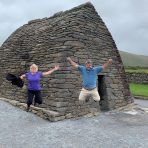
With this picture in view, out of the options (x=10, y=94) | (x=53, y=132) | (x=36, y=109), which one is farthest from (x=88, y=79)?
(x=10, y=94)

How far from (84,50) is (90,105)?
2.51 meters

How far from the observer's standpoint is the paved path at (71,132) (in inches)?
364

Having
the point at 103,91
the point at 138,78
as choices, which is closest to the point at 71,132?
the point at 103,91

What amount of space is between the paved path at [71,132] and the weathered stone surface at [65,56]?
0.78m

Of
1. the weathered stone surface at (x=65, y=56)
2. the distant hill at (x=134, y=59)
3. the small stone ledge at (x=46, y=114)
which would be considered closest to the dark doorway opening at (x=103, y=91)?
the weathered stone surface at (x=65, y=56)

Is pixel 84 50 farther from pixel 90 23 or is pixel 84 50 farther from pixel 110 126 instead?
pixel 110 126

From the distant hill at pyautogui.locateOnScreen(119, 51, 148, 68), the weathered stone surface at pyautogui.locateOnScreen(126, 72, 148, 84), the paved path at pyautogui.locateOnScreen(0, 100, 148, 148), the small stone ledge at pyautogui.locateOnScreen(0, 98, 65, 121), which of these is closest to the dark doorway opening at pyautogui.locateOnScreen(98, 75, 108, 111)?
the paved path at pyautogui.locateOnScreen(0, 100, 148, 148)

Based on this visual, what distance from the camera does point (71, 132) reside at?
10.4 m

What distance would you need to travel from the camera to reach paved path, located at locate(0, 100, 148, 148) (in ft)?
30.4

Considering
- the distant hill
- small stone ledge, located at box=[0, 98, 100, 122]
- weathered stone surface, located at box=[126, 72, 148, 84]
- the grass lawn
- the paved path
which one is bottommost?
the paved path

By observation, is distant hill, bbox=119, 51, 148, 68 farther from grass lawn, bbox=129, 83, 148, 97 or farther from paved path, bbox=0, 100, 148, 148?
paved path, bbox=0, 100, 148, 148

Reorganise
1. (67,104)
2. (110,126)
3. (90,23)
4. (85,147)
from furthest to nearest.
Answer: (90,23) → (67,104) → (110,126) → (85,147)

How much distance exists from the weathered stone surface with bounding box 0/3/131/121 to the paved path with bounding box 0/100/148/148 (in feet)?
2.56

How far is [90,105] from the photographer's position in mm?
13781
